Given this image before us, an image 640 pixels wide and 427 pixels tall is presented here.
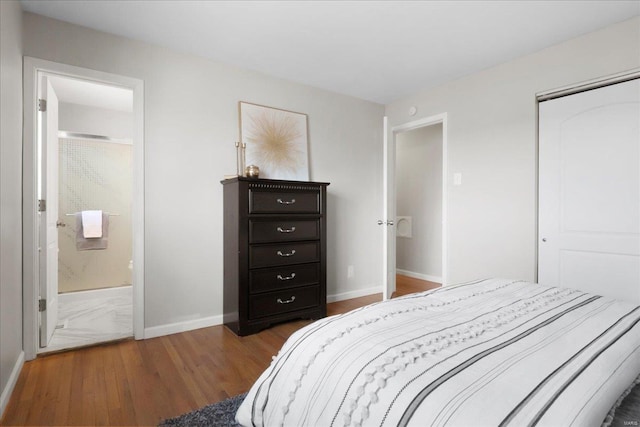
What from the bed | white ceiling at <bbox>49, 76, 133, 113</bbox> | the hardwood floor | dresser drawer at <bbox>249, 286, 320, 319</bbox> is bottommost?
the hardwood floor

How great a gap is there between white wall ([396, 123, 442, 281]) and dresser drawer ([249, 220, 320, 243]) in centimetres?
250

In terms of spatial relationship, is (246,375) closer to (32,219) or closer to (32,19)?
(32,219)

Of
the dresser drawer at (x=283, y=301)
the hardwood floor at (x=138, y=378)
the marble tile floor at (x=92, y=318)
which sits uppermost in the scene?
the dresser drawer at (x=283, y=301)

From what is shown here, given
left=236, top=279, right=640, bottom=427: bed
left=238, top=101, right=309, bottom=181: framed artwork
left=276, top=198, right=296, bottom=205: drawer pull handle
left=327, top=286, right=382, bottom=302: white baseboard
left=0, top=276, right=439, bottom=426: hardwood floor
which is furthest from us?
left=327, top=286, right=382, bottom=302: white baseboard

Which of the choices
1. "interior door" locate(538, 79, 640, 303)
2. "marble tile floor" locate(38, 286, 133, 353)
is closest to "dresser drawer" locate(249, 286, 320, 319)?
"marble tile floor" locate(38, 286, 133, 353)

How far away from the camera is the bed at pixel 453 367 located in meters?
0.73

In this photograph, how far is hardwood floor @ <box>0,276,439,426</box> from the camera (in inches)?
65.5

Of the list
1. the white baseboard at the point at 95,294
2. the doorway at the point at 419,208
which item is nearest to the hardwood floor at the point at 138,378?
the white baseboard at the point at 95,294

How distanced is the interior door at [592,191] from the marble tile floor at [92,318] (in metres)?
3.55

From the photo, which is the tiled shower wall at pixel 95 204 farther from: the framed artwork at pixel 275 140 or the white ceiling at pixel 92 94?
the framed artwork at pixel 275 140

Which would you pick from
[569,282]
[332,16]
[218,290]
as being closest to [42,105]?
[218,290]

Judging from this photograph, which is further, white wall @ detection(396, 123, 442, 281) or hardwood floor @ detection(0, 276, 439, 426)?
white wall @ detection(396, 123, 442, 281)

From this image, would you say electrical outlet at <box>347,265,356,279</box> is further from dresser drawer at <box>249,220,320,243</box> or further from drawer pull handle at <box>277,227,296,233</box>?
drawer pull handle at <box>277,227,296,233</box>

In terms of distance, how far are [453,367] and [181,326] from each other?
252 centimetres
